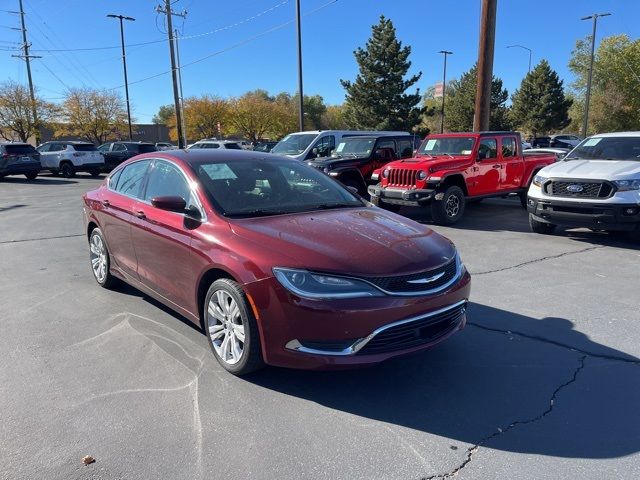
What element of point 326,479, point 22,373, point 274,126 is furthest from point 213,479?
point 274,126

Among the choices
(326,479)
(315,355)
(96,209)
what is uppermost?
(96,209)

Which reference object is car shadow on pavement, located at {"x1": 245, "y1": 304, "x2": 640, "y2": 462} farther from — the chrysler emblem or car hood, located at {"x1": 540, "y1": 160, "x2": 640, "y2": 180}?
car hood, located at {"x1": 540, "y1": 160, "x2": 640, "y2": 180}

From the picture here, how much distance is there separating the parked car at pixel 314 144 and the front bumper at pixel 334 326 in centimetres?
1032

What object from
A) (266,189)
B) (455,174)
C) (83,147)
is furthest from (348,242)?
(83,147)

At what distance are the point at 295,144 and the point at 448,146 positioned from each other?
4.77 m

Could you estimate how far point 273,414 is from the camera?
3152 millimetres

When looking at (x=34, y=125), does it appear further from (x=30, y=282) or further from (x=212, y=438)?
(x=212, y=438)

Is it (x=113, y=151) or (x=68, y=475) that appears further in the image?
(x=113, y=151)

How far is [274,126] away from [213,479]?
62.2 metres

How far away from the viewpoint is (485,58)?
501 inches

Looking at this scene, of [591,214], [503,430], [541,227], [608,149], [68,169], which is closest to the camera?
[503,430]

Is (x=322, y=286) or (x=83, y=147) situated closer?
(x=322, y=286)

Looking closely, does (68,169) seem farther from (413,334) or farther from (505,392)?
(505,392)

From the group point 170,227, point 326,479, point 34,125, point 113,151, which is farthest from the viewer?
point 34,125
